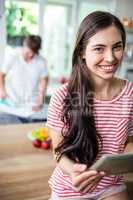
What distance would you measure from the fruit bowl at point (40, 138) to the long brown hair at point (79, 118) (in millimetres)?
800

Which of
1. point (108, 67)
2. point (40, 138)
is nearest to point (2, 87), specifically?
point (40, 138)

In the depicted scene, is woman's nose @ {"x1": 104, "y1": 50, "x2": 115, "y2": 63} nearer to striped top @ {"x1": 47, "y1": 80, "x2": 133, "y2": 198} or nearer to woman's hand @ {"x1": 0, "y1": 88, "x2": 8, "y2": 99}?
striped top @ {"x1": 47, "y1": 80, "x2": 133, "y2": 198}

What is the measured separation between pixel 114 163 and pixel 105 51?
1.14 ft

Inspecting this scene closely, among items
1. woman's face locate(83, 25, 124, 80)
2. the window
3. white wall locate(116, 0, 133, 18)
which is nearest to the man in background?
woman's face locate(83, 25, 124, 80)

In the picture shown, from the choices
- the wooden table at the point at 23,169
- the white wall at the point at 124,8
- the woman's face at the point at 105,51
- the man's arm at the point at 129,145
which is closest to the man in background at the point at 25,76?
the wooden table at the point at 23,169

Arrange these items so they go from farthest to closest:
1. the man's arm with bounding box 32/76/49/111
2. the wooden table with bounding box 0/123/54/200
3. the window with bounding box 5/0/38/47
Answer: the window with bounding box 5/0/38/47 → the man's arm with bounding box 32/76/49/111 → the wooden table with bounding box 0/123/54/200

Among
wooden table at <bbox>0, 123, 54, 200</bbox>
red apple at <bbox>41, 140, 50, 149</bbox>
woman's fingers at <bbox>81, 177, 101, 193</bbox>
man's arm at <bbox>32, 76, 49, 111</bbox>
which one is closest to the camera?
woman's fingers at <bbox>81, 177, 101, 193</bbox>

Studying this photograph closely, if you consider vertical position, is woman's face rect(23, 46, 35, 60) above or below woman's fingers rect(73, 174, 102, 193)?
above

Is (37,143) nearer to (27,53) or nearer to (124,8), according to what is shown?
(27,53)

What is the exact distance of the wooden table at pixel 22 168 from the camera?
1490mm

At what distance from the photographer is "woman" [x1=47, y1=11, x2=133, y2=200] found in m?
1.00

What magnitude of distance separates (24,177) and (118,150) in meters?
0.70

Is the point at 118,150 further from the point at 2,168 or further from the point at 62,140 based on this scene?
the point at 2,168

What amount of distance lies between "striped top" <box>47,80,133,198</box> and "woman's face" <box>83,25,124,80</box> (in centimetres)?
12
